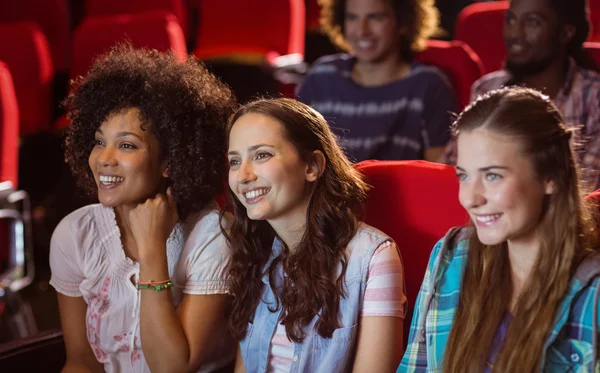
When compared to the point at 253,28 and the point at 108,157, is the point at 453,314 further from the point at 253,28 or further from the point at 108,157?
the point at 253,28

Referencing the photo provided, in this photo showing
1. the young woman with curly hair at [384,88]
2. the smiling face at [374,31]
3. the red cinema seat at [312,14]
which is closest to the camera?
the young woman with curly hair at [384,88]

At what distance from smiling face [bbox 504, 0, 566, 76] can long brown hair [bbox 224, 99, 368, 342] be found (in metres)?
0.91

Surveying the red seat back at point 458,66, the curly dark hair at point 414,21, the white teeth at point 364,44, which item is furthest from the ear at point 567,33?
the white teeth at point 364,44

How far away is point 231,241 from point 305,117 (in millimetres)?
247

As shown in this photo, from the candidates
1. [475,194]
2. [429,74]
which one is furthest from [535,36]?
[475,194]

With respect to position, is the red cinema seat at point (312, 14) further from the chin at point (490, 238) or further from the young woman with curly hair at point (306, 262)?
the chin at point (490, 238)

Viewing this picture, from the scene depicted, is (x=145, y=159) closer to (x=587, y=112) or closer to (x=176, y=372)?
(x=176, y=372)

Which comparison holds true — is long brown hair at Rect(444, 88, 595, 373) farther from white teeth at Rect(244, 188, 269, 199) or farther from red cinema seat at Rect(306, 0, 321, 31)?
red cinema seat at Rect(306, 0, 321, 31)

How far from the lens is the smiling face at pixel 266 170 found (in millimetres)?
1243

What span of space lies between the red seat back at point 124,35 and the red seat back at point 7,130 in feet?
1.69

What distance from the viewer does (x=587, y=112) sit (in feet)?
6.25

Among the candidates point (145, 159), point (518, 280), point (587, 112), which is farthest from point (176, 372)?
point (587, 112)

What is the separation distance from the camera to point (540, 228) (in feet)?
3.42

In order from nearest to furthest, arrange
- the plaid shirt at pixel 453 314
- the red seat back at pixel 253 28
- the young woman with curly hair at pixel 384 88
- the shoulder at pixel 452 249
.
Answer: the plaid shirt at pixel 453 314 → the shoulder at pixel 452 249 → the young woman with curly hair at pixel 384 88 → the red seat back at pixel 253 28
